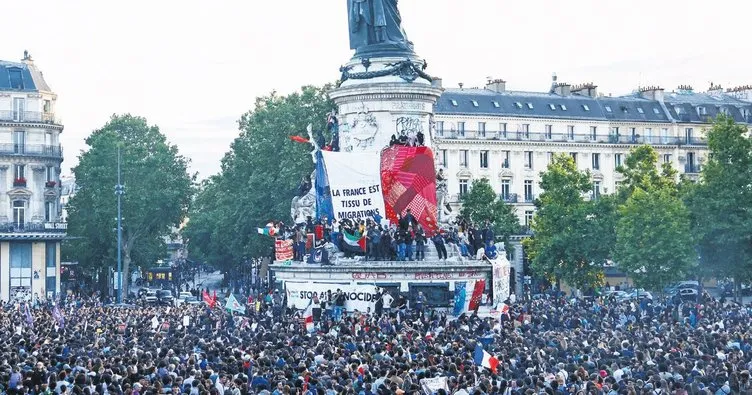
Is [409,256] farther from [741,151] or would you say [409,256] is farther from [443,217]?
[741,151]

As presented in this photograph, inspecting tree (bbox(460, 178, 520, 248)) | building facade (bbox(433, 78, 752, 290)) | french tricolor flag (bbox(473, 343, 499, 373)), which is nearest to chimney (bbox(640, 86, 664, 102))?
building facade (bbox(433, 78, 752, 290))

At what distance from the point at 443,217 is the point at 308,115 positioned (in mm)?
22731

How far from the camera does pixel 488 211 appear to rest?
90.7 m

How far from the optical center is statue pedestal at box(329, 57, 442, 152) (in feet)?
220

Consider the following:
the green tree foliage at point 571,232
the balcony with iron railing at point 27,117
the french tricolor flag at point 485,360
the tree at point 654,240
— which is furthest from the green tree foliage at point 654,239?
the balcony with iron railing at point 27,117

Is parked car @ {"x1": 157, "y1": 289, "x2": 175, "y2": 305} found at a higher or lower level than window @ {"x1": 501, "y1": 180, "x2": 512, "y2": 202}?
lower

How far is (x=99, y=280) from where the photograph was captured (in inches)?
4117

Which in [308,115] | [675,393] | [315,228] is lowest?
[675,393]

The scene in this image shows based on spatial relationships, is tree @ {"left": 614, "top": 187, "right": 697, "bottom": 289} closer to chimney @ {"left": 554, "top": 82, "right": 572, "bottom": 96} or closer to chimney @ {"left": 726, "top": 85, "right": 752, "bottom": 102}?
chimney @ {"left": 554, "top": 82, "right": 572, "bottom": 96}

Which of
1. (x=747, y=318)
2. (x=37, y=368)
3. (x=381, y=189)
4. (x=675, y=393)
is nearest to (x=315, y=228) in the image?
(x=381, y=189)

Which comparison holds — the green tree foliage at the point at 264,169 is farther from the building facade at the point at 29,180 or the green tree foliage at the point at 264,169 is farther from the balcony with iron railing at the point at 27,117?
the balcony with iron railing at the point at 27,117

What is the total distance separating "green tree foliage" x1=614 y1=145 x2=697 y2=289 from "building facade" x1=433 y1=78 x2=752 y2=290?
27.0 metres

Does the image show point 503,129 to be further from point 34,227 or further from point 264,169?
point 34,227

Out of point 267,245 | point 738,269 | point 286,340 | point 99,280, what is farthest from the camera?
point 99,280
